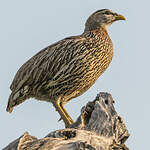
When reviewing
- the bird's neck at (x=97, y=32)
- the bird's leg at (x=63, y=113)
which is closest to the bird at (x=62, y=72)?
the bird's leg at (x=63, y=113)

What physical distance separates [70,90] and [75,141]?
3.80 m

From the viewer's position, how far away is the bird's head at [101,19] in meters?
11.7

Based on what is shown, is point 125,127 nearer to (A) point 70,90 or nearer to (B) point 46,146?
(B) point 46,146

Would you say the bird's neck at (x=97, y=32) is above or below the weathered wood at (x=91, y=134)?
above

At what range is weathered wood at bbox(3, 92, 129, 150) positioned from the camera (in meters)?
6.66

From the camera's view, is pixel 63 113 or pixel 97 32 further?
pixel 97 32

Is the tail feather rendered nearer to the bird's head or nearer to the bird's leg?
the bird's leg

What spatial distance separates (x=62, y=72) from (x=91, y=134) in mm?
3407

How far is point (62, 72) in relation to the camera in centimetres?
1033

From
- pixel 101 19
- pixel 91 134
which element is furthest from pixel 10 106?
pixel 91 134

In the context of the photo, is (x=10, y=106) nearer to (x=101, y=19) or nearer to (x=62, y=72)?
(x=62, y=72)

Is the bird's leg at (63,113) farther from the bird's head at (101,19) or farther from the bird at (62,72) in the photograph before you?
the bird's head at (101,19)

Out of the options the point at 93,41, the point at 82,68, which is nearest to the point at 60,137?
the point at 82,68

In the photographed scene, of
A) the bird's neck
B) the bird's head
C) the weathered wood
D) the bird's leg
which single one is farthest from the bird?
the weathered wood
